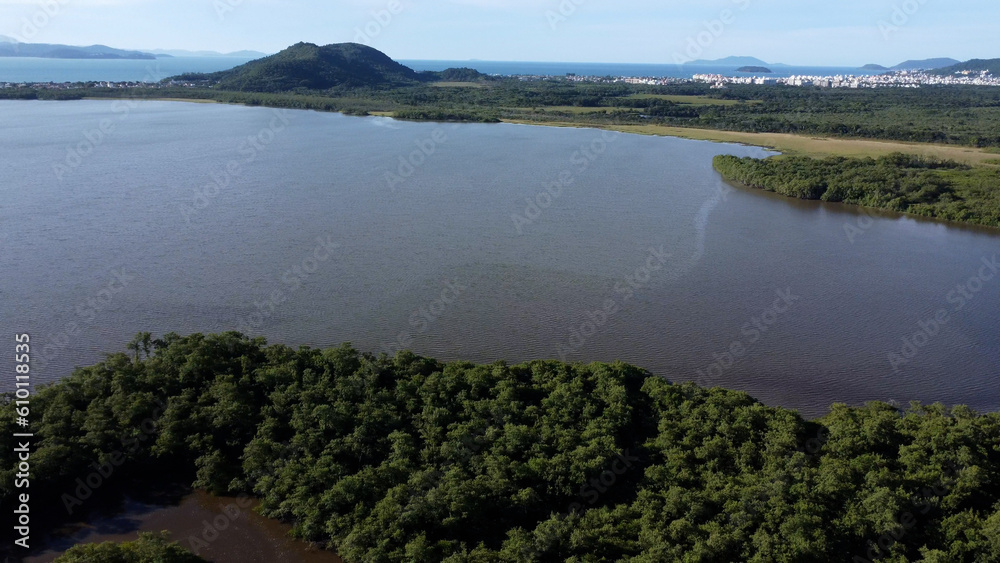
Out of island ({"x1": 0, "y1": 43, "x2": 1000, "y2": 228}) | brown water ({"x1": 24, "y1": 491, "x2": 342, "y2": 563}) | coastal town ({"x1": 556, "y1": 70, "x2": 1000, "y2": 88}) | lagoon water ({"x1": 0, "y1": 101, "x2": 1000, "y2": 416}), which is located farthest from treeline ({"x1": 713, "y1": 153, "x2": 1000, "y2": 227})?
coastal town ({"x1": 556, "y1": 70, "x2": 1000, "y2": 88})

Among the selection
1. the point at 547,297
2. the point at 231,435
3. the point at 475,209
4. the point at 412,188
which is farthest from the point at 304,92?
the point at 231,435

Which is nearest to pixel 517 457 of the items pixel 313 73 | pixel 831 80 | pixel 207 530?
pixel 207 530

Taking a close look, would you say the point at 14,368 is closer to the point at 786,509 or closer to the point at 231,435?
the point at 231,435

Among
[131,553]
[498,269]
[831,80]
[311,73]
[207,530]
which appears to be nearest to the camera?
[131,553]

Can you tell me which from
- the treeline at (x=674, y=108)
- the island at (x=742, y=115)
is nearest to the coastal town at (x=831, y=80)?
the island at (x=742, y=115)

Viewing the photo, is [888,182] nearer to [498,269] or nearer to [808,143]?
[808,143]
